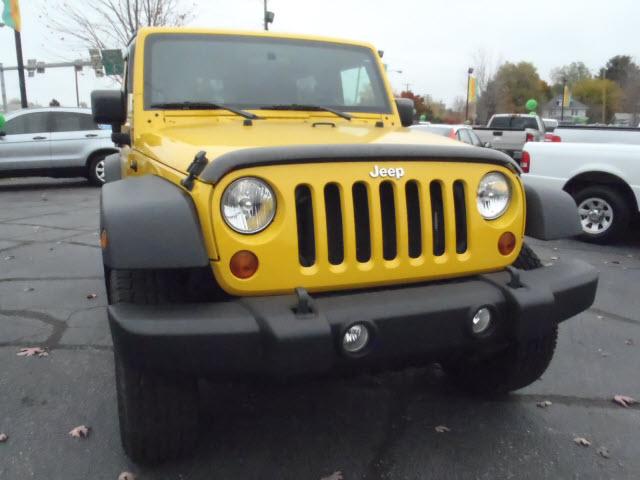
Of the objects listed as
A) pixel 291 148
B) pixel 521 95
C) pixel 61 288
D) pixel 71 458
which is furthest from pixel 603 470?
pixel 521 95

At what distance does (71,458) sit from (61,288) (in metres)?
2.93

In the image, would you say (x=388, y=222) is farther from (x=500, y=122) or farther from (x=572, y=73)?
(x=572, y=73)

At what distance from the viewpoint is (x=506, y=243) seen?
2.56 m

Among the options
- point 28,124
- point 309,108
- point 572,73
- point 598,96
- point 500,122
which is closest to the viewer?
point 309,108

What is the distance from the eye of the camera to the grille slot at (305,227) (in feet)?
7.27

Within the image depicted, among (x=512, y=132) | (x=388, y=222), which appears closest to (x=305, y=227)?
(x=388, y=222)

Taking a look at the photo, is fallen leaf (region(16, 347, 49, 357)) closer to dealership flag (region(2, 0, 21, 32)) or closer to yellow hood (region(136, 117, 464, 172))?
yellow hood (region(136, 117, 464, 172))

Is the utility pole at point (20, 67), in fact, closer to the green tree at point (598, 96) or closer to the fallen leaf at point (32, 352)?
the fallen leaf at point (32, 352)

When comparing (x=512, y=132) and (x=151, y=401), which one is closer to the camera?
(x=151, y=401)

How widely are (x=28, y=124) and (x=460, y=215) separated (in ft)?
38.8

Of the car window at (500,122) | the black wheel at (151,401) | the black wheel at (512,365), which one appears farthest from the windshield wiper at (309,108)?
the car window at (500,122)

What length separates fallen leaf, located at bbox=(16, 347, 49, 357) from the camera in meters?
3.71

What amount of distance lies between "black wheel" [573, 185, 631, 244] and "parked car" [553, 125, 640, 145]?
34.4 inches

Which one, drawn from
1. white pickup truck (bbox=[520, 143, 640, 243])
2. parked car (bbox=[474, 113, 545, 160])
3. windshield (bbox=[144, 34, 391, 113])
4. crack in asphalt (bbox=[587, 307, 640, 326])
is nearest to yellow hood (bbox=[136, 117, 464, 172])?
windshield (bbox=[144, 34, 391, 113])
